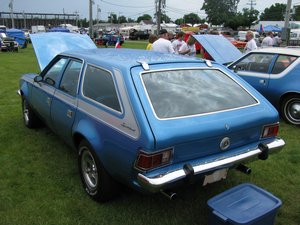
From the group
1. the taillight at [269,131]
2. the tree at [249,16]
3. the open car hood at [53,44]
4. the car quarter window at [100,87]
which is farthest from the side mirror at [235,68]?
the tree at [249,16]

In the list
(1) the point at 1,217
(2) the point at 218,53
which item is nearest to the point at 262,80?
(2) the point at 218,53

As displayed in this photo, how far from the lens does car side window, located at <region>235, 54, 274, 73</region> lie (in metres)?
6.93

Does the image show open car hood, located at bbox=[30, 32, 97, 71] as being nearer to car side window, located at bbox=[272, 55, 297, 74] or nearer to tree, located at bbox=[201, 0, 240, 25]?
car side window, located at bbox=[272, 55, 297, 74]

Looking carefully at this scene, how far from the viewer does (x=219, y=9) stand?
107750 millimetres

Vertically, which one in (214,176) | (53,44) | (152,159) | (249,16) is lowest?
(214,176)

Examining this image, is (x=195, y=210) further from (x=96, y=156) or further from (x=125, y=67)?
(x=125, y=67)

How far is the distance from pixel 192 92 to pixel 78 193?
5.60ft

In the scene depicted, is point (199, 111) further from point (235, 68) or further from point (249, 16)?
point (249, 16)

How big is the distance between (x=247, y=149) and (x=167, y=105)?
37.6 inches

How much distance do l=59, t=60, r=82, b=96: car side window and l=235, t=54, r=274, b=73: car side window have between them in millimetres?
4259

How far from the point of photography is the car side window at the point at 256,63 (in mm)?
6934

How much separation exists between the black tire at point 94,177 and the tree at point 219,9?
105 m

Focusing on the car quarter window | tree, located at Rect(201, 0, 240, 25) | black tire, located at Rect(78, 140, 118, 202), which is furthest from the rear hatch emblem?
tree, located at Rect(201, 0, 240, 25)

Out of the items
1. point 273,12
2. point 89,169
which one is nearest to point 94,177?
point 89,169
